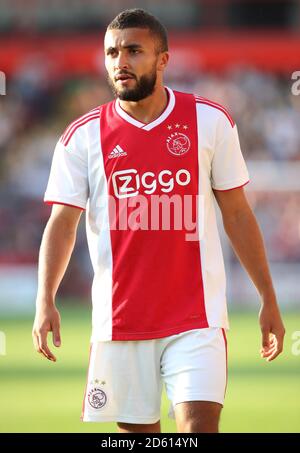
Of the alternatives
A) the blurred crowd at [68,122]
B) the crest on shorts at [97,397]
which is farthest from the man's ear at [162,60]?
the blurred crowd at [68,122]

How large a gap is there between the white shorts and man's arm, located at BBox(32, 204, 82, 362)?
293 mm

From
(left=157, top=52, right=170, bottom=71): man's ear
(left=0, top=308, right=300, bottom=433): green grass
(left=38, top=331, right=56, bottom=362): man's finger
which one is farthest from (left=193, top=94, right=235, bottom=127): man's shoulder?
(left=0, top=308, right=300, bottom=433): green grass

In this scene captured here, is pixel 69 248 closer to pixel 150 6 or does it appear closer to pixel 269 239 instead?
pixel 269 239

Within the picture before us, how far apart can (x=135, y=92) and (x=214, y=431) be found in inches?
62.0

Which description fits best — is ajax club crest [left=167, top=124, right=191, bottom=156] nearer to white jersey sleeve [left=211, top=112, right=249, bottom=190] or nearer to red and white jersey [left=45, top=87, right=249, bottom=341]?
red and white jersey [left=45, top=87, right=249, bottom=341]

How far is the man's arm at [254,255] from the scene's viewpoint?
209 inches

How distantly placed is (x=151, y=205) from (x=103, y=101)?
18.4 meters

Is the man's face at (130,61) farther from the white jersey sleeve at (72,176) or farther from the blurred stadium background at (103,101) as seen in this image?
the blurred stadium background at (103,101)

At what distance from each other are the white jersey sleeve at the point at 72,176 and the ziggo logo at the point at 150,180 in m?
0.18

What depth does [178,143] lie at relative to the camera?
17.5ft

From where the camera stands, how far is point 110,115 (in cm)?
545

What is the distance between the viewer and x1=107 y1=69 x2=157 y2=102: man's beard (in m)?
5.30

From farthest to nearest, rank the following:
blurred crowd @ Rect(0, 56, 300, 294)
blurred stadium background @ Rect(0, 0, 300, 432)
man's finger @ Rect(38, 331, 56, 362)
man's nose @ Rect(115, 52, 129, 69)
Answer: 1. blurred crowd @ Rect(0, 56, 300, 294)
2. blurred stadium background @ Rect(0, 0, 300, 432)
3. man's nose @ Rect(115, 52, 129, 69)
4. man's finger @ Rect(38, 331, 56, 362)
